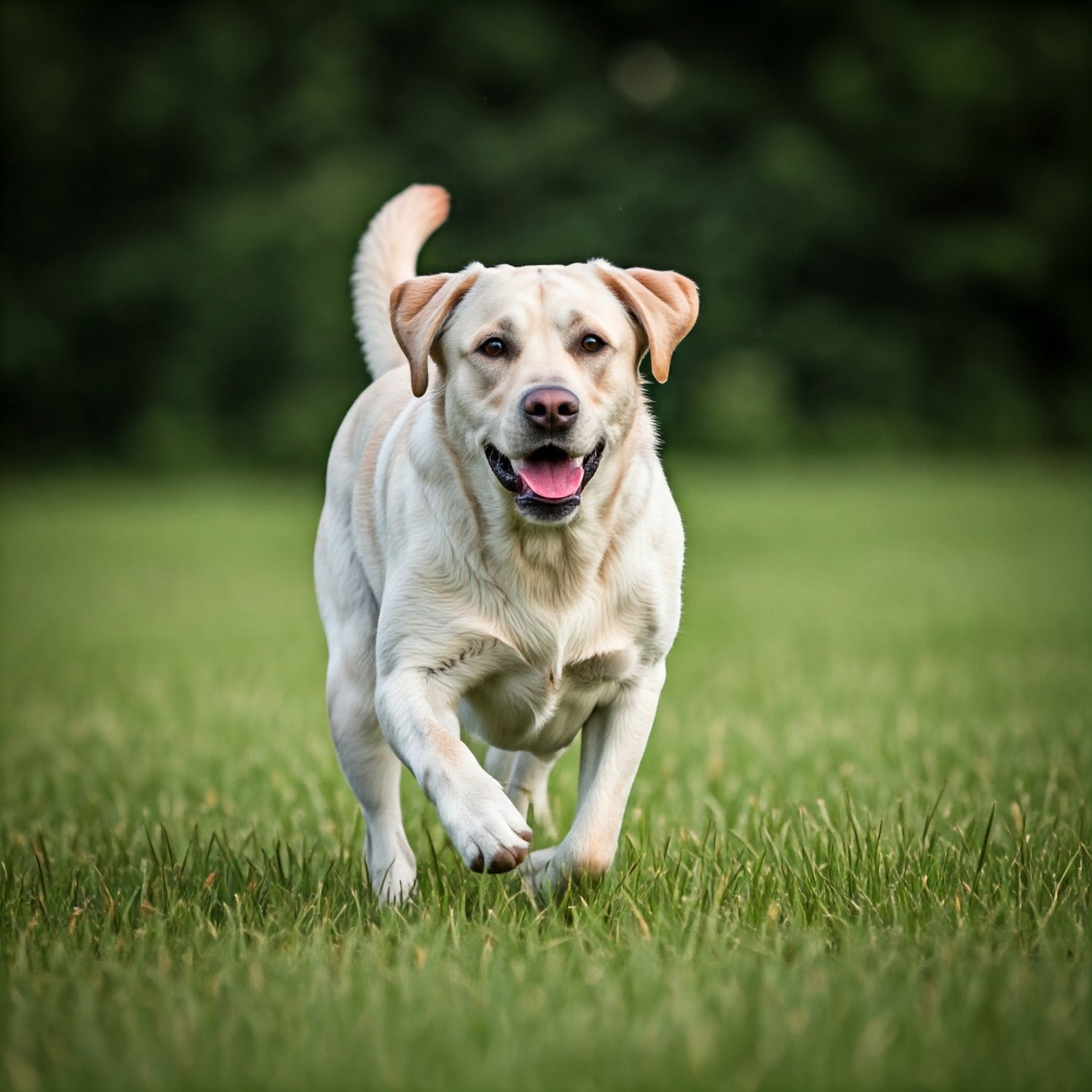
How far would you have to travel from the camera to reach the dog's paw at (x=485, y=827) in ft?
9.66

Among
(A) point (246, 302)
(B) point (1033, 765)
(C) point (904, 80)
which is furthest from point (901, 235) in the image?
(B) point (1033, 765)

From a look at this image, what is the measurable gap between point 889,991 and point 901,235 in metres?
25.6

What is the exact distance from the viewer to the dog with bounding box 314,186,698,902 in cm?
334

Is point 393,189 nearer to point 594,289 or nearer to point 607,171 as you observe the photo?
point 607,171

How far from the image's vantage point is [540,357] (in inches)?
133

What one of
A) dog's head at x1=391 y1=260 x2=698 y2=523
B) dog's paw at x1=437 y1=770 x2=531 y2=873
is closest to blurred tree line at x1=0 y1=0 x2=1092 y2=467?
dog's head at x1=391 y1=260 x2=698 y2=523

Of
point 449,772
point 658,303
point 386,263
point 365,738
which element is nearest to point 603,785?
point 449,772

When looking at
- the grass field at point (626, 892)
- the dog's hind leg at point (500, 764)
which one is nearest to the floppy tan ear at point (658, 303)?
the grass field at point (626, 892)

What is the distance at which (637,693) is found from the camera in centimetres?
357

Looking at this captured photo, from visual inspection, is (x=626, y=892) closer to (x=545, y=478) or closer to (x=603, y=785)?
(x=603, y=785)

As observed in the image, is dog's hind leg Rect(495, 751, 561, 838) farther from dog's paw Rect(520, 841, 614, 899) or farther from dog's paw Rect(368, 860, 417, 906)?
dog's paw Rect(520, 841, 614, 899)

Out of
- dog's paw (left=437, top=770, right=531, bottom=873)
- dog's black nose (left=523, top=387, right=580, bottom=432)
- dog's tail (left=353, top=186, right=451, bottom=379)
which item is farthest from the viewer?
dog's tail (left=353, top=186, right=451, bottom=379)

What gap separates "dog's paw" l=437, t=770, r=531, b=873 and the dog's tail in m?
1.85

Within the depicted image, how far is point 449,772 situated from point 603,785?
0.50m
